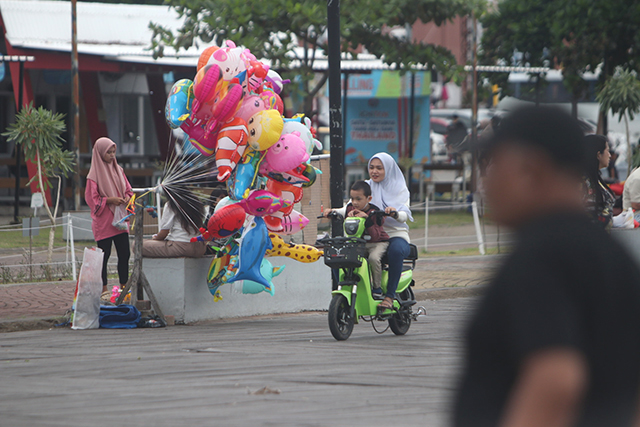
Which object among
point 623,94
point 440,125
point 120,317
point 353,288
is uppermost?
point 623,94

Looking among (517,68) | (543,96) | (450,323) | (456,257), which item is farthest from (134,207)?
(517,68)

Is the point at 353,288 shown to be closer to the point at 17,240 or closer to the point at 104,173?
the point at 104,173

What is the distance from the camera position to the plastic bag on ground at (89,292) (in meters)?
9.37

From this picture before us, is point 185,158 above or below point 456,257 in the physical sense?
above

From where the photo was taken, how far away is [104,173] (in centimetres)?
1058

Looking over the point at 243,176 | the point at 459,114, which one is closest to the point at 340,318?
the point at 243,176

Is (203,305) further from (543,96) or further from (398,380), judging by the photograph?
(543,96)

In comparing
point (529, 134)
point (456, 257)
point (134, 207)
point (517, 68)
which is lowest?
point (456, 257)

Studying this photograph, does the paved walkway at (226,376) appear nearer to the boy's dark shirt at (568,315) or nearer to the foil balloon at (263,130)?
the foil balloon at (263,130)

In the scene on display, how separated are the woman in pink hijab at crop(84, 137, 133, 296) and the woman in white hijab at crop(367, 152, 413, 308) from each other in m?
3.25

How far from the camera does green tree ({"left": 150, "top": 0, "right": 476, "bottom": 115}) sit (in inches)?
810

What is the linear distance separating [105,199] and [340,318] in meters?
3.54

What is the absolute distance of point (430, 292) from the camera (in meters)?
→ 12.7

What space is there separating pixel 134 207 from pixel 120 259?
1.17 metres
